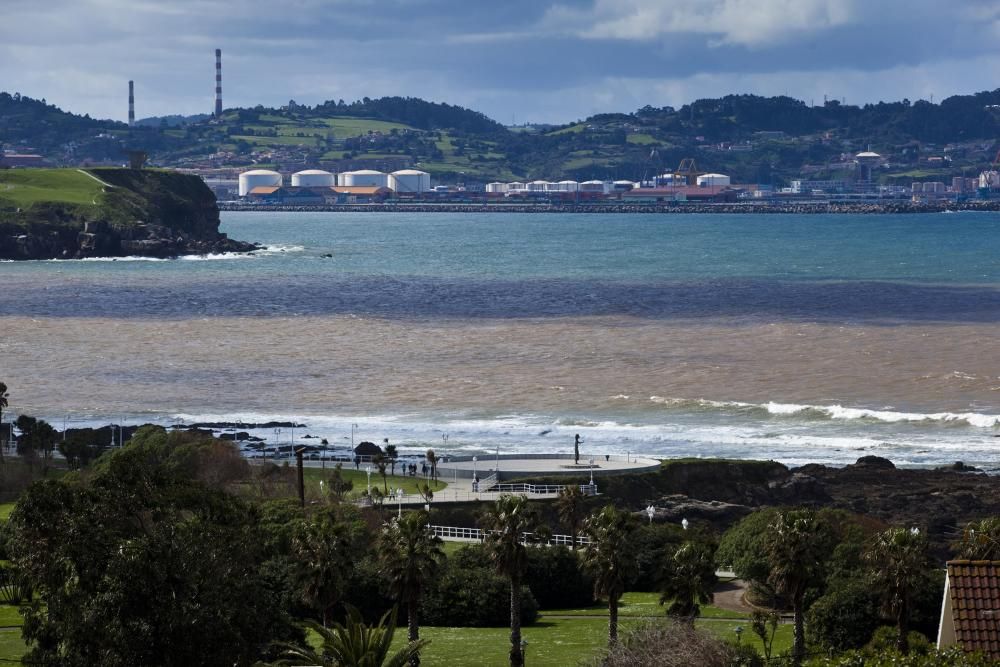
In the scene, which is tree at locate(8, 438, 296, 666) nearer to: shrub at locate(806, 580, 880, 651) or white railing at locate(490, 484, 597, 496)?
shrub at locate(806, 580, 880, 651)

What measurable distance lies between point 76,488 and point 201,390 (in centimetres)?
4730

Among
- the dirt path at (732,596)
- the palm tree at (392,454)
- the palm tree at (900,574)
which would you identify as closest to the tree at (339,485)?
the palm tree at (392,454)

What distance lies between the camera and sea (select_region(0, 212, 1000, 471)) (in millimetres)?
64562

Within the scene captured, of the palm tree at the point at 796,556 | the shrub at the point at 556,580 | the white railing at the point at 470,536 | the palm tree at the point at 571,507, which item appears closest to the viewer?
the palm tree at the point at 796,556

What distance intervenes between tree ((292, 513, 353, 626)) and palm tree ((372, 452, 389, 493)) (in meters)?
18.1

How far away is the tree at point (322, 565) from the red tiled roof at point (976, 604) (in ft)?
44.0

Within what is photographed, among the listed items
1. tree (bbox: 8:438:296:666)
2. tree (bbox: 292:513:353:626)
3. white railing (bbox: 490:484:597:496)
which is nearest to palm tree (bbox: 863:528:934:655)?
tree (bbox: 292:513:353:626)

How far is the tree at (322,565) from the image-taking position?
31922 millimetres

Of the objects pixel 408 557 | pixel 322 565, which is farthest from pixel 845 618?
pixel 322 565

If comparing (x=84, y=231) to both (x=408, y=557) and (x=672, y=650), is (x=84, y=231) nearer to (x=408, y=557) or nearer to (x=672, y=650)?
(x=408, y=557)

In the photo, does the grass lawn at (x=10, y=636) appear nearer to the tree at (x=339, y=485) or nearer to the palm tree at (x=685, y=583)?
the tree at (x=339, y=485)

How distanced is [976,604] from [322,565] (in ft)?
45.6

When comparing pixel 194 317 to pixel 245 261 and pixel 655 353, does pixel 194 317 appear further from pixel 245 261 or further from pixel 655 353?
pixel 245 261

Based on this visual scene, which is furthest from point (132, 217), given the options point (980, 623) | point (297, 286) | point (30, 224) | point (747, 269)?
point (980, 623)
